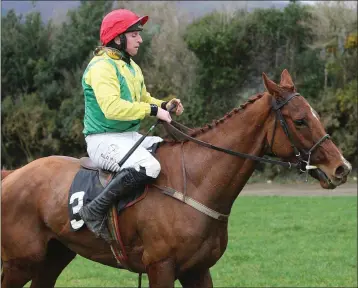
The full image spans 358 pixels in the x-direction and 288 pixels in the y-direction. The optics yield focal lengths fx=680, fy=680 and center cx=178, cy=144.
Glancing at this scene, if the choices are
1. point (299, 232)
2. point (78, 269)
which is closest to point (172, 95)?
point (299, 232)

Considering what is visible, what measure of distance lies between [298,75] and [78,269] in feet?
46.4

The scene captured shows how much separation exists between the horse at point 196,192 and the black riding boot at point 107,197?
14 centimetres

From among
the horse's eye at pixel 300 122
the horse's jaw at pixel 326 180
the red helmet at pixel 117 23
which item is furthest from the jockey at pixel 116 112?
the horse's jaw at pixel 326 180

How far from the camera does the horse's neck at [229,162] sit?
4.71 metres

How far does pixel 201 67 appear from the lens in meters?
22.9

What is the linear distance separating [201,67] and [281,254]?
1325cm

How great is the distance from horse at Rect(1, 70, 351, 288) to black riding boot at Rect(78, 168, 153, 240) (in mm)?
138

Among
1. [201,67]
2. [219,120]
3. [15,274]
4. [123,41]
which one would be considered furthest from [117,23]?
[201,67]

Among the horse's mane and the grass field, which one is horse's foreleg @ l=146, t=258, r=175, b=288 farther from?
the grass field

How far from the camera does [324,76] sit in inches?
869

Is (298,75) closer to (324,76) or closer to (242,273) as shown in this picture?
(324,76)

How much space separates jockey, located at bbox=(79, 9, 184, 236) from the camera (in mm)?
4695

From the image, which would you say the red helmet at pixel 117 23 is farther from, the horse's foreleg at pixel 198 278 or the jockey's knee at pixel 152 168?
the horse's foreleg at pixel 198 278

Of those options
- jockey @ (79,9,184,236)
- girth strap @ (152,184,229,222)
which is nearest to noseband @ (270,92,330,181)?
girth strap @ (152,184,229,222)
